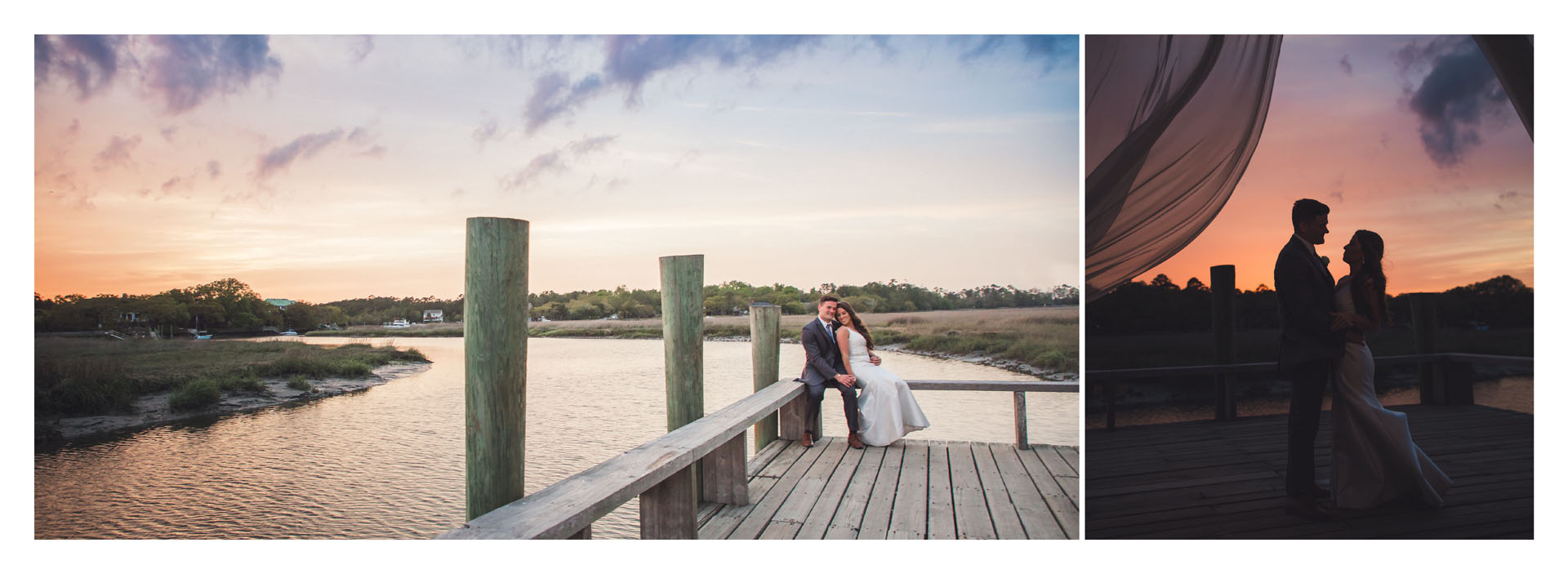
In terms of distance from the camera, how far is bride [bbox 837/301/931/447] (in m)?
3.97

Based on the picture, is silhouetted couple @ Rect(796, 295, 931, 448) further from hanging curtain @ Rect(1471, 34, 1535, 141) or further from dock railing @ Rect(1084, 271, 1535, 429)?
hanging curtain @ Rect(1471, 34, 1535, 141)

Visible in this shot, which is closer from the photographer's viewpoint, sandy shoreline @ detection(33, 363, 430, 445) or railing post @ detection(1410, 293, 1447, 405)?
railing post @ detection(1410, 293, 1447, 405)

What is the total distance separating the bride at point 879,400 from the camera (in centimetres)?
397

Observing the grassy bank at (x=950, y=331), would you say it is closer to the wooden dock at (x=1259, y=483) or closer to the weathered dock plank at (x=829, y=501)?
the wooden dock at (x=1259, y=483)

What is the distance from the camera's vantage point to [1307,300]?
219 centimetres

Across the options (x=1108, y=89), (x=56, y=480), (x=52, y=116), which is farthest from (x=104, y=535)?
(x=1108, y=89)

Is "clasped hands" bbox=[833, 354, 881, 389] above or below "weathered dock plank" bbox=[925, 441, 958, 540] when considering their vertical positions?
above

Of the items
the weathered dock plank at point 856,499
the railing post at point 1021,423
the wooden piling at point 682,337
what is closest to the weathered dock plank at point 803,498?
the weathered dock plank at point 856,499

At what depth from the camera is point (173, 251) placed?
6641 millimetres

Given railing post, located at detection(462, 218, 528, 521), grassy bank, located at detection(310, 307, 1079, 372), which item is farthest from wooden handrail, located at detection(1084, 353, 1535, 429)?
grassy bank, located at detection(310, 307, 1079, 372)

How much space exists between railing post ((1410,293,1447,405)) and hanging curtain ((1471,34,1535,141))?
3.14 m

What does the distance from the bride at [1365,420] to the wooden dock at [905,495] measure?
0.97 meters

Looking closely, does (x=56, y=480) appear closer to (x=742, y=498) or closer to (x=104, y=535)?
(x=104, y=535)

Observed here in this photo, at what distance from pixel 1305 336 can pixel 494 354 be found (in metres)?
2.72
